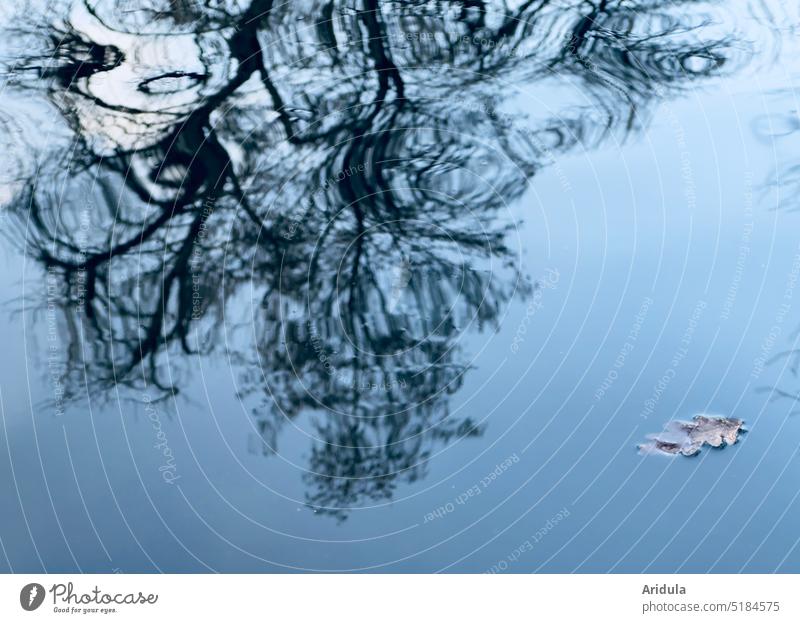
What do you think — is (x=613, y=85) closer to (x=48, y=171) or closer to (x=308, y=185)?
(x=308, y=185)

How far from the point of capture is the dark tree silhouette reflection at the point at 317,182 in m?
1.71

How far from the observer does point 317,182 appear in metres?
1.74

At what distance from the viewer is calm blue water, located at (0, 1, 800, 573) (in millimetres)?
1673

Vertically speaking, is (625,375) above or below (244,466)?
above

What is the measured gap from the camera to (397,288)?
5.67 ft

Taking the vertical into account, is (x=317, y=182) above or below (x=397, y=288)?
above

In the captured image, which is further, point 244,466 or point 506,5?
point 506,5

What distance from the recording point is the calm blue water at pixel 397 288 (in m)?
1.67

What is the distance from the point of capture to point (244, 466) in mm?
1676

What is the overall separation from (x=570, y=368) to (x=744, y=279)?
440 millimetres

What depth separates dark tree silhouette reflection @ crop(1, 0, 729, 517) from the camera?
1.71 metres

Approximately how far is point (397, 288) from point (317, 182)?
0.97 feet
